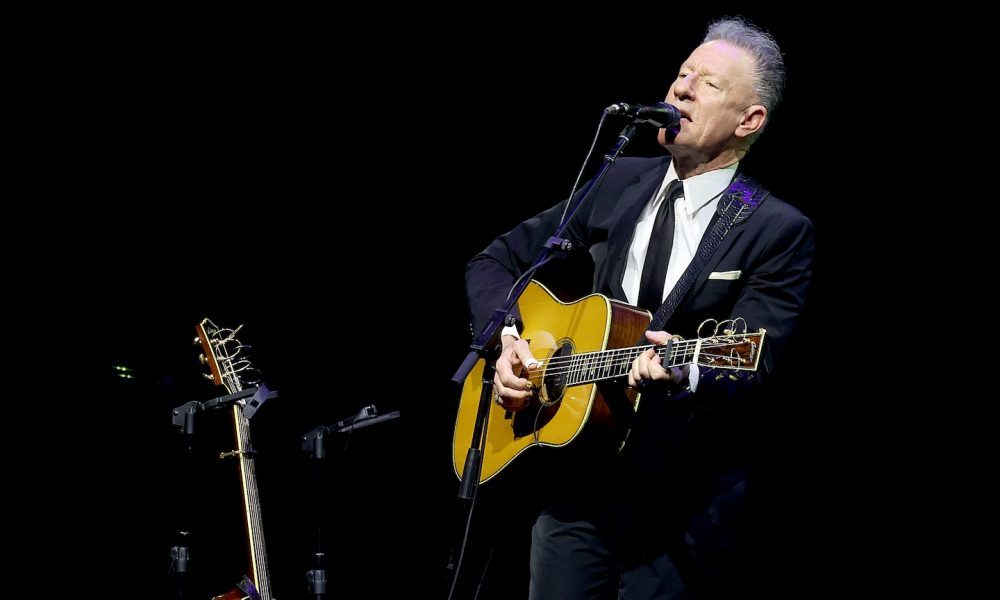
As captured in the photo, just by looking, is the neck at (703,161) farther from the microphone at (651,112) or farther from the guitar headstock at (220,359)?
the guitar headstock at (220,359)

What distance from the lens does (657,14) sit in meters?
3.83

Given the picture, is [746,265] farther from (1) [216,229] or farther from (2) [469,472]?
(1) [216,229]

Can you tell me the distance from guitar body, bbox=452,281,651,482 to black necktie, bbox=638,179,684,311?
8 cm

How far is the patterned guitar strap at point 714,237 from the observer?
2.56 metres

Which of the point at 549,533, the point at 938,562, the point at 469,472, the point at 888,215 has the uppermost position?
the point at 888,215

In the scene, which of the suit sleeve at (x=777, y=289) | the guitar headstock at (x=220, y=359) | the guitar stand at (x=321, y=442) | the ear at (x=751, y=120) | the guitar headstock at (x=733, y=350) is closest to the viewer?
the guitar headstock at (x=733, y=350)

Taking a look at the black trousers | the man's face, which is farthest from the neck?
the black trousers

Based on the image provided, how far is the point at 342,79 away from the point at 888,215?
2.53 metres

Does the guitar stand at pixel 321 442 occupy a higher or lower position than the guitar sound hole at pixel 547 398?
lower

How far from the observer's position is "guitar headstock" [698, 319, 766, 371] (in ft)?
7.38

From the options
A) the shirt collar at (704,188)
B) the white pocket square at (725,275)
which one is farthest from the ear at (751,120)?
the white pocket square at (725,275)

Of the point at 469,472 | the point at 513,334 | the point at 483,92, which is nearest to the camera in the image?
the point at 469,472

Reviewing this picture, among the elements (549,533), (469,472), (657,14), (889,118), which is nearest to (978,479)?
(889,118)

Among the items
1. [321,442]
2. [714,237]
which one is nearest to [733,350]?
[714,237]
